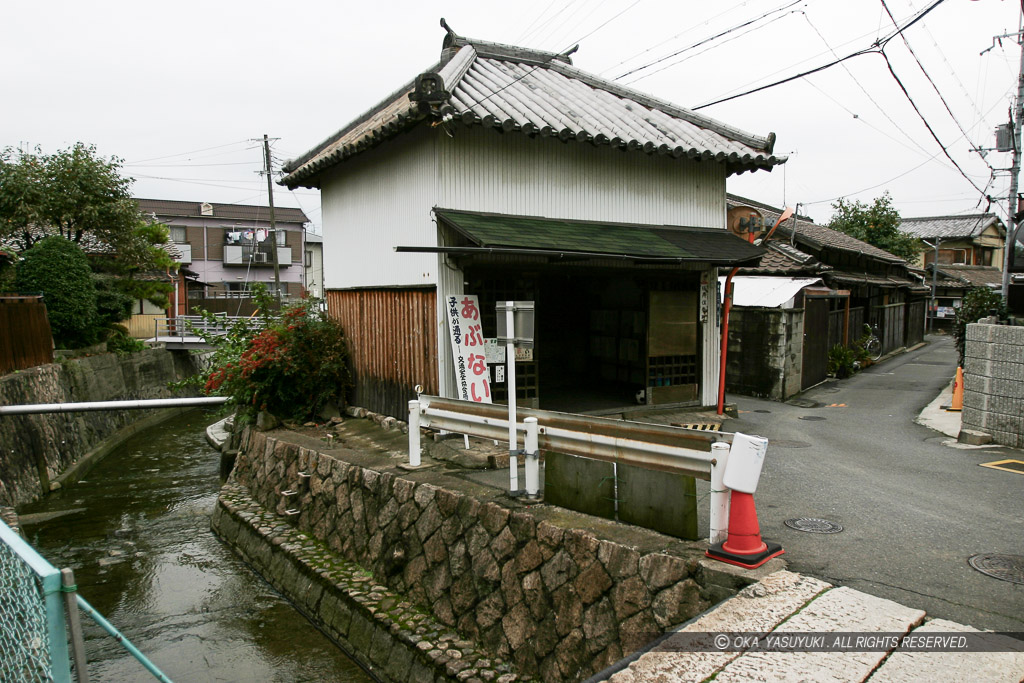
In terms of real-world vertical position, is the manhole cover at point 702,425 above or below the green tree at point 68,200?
below

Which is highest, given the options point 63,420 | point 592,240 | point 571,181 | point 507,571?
point 571,181

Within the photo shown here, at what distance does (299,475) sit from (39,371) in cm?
1296

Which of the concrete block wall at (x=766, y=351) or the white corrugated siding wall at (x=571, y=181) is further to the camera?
the concrete block wall at (x=766, y=351)

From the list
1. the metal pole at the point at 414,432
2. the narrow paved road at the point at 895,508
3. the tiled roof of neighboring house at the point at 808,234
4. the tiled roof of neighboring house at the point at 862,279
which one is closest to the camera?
the narrow paved road at the point at 895,508

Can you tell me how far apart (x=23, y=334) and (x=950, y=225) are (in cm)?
5431

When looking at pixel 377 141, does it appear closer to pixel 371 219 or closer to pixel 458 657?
pixel 371 219

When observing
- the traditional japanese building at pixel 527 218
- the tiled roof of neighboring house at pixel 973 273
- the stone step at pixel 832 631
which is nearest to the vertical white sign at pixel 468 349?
the traditional japanese building at pixel 527 218

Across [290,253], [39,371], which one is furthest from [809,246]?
[290,253]

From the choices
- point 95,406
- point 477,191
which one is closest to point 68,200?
point 95,406

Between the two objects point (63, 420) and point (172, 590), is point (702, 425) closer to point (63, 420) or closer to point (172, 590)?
point (172, 590)

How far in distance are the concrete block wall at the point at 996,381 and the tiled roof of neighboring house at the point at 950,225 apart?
38633mm

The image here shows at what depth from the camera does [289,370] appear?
1277 centimetres

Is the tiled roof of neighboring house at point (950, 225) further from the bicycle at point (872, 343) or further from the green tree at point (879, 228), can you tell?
the bicycle at point (872, 343)

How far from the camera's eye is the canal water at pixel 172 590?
8.11 meters
